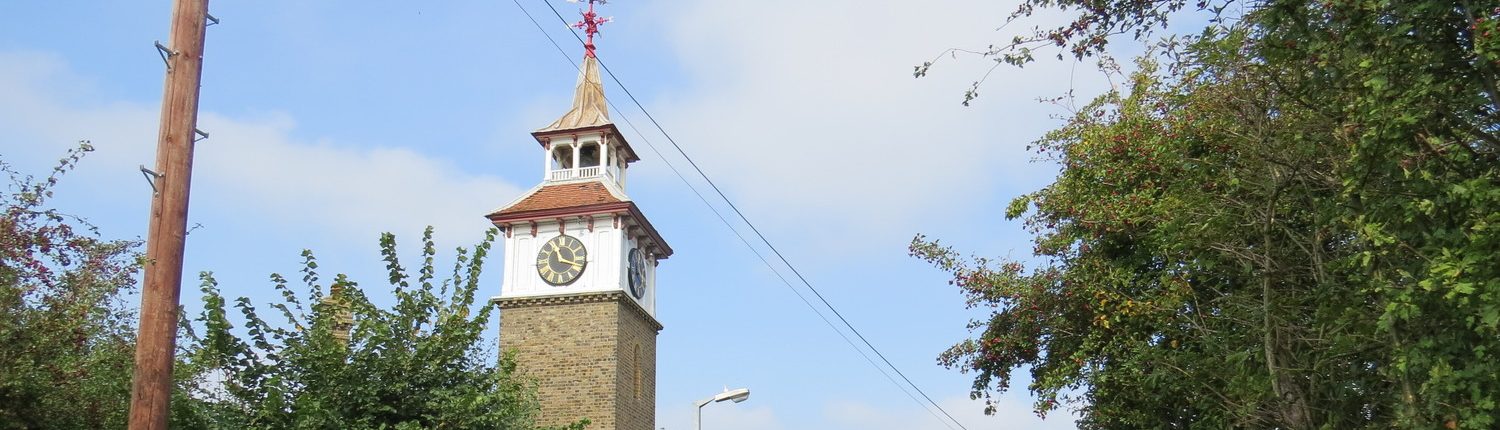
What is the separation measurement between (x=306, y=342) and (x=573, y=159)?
25.2 meters

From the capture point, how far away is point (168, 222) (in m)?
8.50

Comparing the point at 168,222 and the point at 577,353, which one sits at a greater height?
the point at 577,353

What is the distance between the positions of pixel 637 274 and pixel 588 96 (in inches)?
217

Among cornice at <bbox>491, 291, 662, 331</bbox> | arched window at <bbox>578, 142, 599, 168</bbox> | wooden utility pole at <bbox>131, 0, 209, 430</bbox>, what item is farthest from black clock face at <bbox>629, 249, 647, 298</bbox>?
wooden utility pole at <bbox>131, 0, 209, 430</bbox>

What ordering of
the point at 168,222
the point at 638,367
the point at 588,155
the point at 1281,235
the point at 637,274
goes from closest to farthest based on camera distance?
the point at 168,222, the point at 1281,235, the point at 638,367, the point at 637,274, the point at 588,155

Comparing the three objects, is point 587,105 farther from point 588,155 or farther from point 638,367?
point 638,367

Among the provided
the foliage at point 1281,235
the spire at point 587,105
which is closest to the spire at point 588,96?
the spire at point 587,105

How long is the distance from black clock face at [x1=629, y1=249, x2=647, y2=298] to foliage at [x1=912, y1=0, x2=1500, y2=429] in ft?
51.2

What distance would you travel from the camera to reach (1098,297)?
18359 mm

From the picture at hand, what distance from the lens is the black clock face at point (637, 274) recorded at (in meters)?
36.5

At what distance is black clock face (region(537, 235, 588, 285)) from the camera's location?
3544cm

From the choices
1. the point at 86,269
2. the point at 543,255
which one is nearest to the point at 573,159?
the point at 543,255

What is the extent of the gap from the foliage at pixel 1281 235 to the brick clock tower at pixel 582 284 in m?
14.1

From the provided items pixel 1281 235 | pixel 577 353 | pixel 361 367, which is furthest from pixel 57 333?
pixel 577 353
